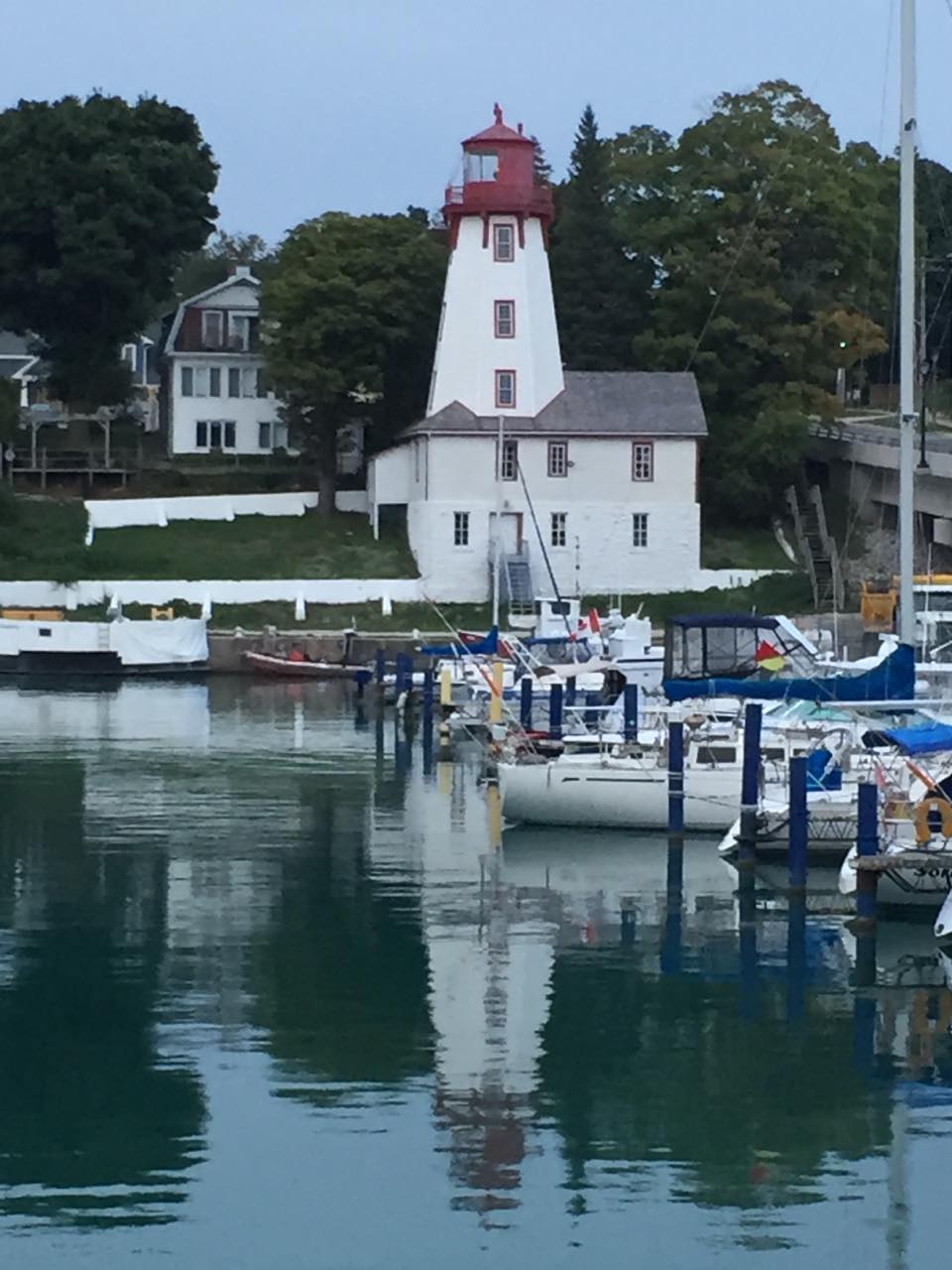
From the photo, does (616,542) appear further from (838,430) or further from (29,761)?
(29,761)

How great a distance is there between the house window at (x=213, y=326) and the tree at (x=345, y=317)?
23.5ft

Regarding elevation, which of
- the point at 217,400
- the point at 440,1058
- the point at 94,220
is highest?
the point at 94,220

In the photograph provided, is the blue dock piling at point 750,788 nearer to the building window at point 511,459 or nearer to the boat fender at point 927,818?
the boat fender at point 927,818

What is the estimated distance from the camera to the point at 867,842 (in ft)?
98.1

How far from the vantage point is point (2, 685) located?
67.9m

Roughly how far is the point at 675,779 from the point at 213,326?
57801mm

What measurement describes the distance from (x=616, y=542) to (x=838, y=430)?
9.68m

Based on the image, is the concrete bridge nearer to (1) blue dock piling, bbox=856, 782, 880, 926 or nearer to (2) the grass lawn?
(2) the grass lawn

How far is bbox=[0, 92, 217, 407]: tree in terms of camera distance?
82.9 metres

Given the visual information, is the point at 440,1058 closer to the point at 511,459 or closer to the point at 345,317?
the point at 511,459

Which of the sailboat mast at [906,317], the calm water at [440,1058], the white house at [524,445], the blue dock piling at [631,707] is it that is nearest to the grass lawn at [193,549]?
the white house at [524,445]

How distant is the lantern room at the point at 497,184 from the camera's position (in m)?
76.0

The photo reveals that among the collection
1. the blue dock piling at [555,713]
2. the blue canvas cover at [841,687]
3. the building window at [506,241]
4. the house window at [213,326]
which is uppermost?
the building window at [506,241]

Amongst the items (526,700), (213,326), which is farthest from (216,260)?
(526,700)
